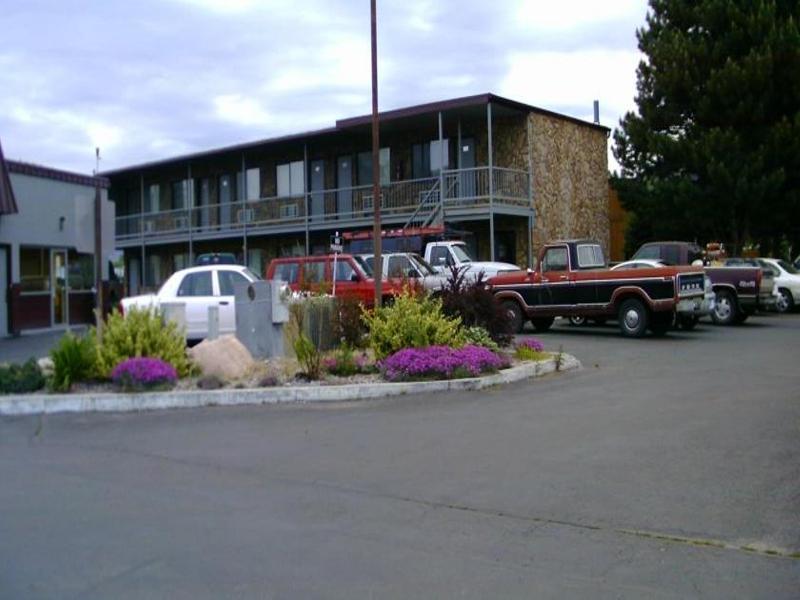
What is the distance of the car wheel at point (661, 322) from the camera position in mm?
18031

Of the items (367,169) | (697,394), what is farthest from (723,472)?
(367,169)

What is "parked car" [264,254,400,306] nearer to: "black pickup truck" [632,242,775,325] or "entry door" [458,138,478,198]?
"entry door" [458,138,478,198]

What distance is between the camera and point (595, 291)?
722 inches

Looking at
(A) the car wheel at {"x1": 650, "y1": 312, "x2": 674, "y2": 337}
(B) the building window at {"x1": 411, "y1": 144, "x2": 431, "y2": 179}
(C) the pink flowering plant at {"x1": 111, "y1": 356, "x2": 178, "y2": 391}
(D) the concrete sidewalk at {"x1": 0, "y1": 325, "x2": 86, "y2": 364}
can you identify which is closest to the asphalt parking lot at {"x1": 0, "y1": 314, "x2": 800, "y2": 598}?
(C) the pink flowering plant at {"x1": 111, "y1": 356, "x2": 178, "y2": 391}

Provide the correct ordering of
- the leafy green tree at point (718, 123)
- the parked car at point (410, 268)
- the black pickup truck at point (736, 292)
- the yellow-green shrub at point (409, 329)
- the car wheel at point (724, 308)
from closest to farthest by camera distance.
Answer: the yellow-green shrub at point (409, 329), the parked car at point (410, 268), the black pickup truck at point (736, 292), the car wheel at point (724, 308), the leafy green tree at point (718, 123)

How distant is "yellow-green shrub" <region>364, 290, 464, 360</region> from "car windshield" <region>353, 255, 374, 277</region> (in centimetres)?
573

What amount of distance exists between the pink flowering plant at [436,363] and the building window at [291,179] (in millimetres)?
21788

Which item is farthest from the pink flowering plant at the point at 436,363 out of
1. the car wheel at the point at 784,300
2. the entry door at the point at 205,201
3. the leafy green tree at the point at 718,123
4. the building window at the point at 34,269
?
the entry door at the point at 205,201

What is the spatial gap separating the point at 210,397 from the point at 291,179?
23.8 m

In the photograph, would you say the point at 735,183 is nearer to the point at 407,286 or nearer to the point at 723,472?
the point at 407,286

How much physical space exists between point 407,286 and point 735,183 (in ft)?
54.4

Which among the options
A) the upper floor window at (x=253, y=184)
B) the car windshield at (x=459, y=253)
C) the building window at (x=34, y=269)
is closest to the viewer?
the car windshield at (x=459, y=253)

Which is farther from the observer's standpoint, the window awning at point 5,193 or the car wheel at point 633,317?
the window awning at point 5,193

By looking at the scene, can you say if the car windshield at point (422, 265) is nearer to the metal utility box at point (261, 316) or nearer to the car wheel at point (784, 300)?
the metal utility box at point (261, 316)
